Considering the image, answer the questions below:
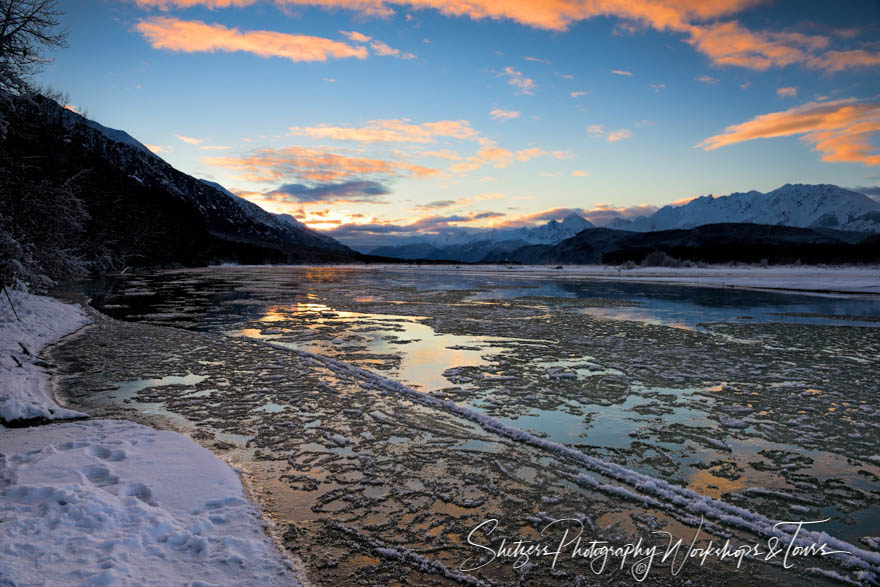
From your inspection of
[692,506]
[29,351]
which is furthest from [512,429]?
[29,351]

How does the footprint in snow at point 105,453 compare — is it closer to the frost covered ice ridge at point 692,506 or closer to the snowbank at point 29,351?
the snowbank at point 29,351

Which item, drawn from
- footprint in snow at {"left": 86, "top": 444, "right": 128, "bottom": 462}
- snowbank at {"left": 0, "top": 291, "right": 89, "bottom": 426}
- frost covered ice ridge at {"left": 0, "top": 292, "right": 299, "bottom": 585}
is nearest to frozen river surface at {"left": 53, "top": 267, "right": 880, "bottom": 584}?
frost covered ice ridge at {"left": 0, "top": 292, "right": 299, "bottom": 585}

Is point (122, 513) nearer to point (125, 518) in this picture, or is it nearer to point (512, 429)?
point (125, 518)

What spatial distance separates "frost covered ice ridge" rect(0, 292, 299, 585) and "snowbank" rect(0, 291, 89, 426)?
0.40m

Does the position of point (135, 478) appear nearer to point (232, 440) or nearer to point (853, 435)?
point (232, 440)

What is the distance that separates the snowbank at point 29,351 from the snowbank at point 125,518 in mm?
1337

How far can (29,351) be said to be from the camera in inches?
466

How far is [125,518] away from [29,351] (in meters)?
10.6

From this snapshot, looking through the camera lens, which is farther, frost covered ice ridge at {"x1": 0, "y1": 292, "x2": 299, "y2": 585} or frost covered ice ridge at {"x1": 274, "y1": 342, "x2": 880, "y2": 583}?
frost covered ice ridge at {"x1": 274, "y1": 342, "x2": 880, "y2": 583}

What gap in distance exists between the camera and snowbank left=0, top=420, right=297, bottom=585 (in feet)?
12.2

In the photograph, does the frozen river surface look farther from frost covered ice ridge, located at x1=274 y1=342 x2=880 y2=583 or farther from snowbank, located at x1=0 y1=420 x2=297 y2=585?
snowbank, located at x1=0 y1=420 x2=297 y2=585

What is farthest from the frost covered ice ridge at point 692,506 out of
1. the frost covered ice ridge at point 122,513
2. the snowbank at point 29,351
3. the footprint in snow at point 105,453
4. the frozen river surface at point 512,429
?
the snowbank at point 29,351

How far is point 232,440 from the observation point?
7.00 m

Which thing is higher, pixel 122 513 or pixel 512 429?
pixel 122 513
